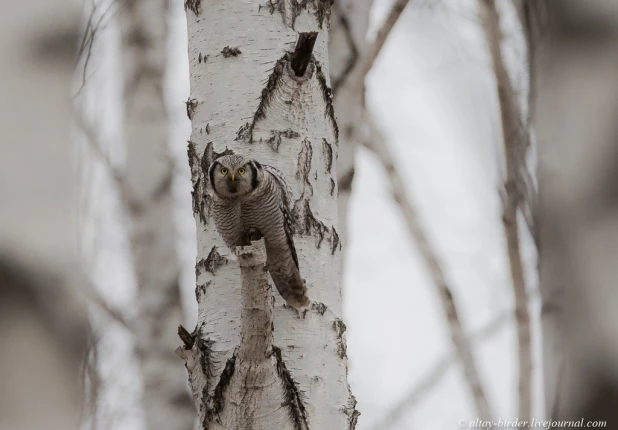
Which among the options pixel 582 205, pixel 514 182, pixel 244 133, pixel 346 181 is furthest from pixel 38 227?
pixel 582 205

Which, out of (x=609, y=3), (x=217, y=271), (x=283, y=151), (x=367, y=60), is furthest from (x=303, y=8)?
(x=367, y=60)

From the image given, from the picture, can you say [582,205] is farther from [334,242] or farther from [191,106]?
[191,106]

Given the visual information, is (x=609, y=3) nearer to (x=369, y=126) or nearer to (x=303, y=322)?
(x=303, y=322)

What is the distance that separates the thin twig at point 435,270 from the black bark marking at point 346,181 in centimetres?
80

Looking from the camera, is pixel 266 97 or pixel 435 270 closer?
pixel 266 97

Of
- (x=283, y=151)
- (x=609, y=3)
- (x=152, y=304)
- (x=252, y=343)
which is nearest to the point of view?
(x=609, y=3)

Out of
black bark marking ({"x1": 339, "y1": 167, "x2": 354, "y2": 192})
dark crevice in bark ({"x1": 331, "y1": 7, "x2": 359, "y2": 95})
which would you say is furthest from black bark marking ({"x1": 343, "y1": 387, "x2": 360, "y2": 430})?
dark crevice in bark ({"x1": 331, "y1": 7, "x2": 359, "y2": 95})

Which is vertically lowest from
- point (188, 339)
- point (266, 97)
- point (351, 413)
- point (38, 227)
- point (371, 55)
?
point (351, 413)

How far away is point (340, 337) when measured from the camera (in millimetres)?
1964

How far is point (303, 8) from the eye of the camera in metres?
2.17

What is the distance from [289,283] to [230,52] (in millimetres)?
650

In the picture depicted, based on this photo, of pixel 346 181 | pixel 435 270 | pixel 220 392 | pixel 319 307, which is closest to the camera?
pixel 220 392

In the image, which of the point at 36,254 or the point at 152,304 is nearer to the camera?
the point at 36,254

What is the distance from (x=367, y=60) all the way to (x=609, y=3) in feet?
6.52
